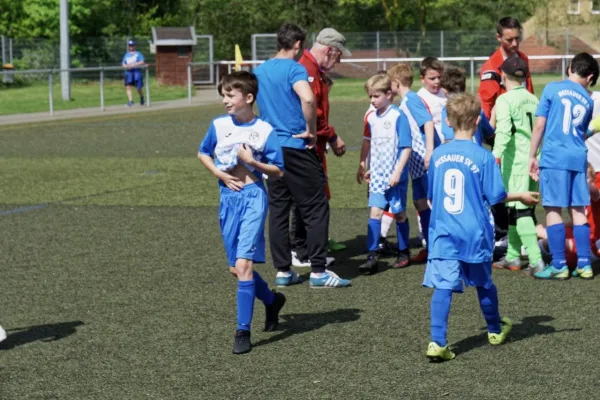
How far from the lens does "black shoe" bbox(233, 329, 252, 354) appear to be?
21.8 ft

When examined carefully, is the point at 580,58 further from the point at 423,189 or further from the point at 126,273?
the point at 126,273

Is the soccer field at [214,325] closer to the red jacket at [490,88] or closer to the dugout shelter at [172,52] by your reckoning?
the red jacket at [490,88]

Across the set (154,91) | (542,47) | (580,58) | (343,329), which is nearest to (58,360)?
(343,329)

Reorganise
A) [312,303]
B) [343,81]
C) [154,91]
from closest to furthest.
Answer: [312,303] → [154,91] → [343,81]

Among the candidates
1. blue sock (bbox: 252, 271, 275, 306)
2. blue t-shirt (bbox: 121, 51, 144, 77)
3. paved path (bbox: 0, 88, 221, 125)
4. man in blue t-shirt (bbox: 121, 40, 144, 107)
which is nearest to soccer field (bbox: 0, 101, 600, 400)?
blue sock (bbox: 252, 271, 275, 306)

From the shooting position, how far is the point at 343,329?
7.25 meters

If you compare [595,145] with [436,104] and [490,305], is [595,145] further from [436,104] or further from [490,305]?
[490,305]

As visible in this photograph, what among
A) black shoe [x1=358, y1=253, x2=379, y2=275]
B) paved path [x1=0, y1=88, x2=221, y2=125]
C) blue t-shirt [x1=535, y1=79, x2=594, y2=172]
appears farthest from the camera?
paved path [x1=0, y1=88, x2=221, y2=125]

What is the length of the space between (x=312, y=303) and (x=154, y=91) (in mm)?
33100

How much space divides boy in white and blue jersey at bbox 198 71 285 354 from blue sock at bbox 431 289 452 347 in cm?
109

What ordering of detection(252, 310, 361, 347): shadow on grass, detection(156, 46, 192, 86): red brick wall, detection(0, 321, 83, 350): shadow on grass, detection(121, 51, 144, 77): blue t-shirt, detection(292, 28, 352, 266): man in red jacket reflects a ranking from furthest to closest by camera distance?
1. detection(156, 46, 192, 86): red brick wall
2. detection(121, 51, 144, 77): blue t-shirt
3. detection(292, 28, 352, 266): man in red jacket
4. detection(252, 310, 361, 347): shadow on grass
5. detection(0, 321, 83, 350): shadow on grass

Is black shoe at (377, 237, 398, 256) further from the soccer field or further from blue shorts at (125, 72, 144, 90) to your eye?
blue shorts at (125, 72, 144, 90)

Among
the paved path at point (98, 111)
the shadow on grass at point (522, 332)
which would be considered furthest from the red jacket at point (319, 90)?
the paved path at point (98, 111)

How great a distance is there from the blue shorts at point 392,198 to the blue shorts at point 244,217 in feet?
7.94
